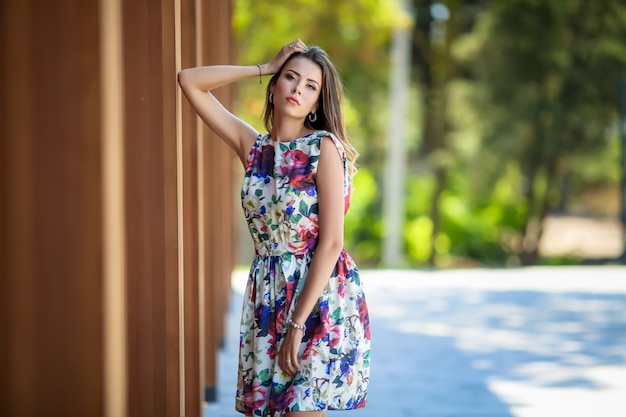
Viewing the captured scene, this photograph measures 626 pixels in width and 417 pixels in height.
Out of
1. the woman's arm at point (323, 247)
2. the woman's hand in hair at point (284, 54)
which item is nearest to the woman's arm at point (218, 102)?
the woman's hand in hair at point (284, 54)

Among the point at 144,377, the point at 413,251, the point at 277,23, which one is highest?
the point at 277,23

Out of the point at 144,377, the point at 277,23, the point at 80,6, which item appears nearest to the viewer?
the point at 80,6

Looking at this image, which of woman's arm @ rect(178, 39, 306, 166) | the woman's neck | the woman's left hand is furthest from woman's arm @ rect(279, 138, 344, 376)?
woman's arm @ rect(178, 39, 306, 166)

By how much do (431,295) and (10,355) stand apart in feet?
27.4

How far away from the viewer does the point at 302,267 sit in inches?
109

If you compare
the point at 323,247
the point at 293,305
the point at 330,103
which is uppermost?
the point at 330,103

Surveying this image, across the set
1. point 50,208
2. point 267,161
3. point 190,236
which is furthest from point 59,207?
point 190,236

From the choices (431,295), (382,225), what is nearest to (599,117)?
(382,225)

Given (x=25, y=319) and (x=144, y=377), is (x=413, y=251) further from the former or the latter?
(x=25, y=319)

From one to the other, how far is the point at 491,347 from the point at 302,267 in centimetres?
438

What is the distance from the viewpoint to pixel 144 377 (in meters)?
2.99

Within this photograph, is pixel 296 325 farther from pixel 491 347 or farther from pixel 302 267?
pixel 491 347

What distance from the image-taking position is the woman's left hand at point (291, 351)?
8.79 feet

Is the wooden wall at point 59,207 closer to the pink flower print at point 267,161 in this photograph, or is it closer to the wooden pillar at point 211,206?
the pink flower print at point 267,161
